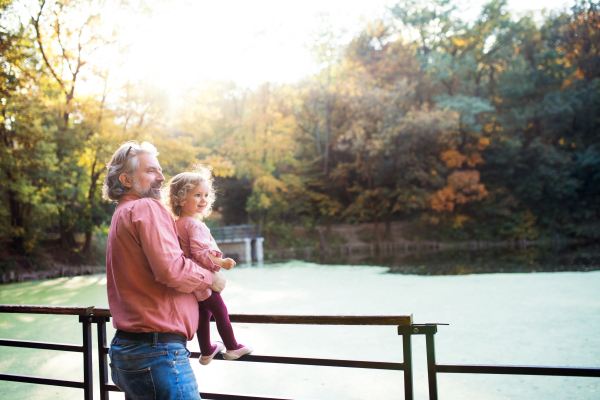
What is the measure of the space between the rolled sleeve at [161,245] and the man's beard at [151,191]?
106 millimetres

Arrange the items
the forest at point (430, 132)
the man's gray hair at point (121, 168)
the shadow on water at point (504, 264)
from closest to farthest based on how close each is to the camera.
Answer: the man's gray hair at point (121, 168) < the shadow on water at point (504, 264) < the forest at point (430, 132)

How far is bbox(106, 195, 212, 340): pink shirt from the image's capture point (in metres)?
1.35

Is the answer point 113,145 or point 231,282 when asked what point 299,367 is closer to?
point 231,282

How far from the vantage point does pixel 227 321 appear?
175 centimetres

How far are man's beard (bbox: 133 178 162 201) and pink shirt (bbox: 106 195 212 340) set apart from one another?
2.1 inches

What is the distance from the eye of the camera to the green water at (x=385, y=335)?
4191mm

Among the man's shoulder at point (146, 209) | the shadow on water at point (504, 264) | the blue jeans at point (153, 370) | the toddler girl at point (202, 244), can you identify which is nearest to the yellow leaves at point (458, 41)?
the shadow on water at point (504, 264)

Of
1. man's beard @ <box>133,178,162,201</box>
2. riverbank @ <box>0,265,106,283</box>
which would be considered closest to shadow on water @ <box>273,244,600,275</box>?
riverbank @ <box>0,265,106,283</box>

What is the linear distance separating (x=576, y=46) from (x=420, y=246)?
524 inches

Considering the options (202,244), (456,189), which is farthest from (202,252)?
(456,189)

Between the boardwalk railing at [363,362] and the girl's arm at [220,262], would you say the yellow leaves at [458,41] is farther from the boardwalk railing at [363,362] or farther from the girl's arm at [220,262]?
the girl's arm at [220,262]

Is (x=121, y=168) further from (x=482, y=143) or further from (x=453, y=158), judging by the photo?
(x=482, y=143)

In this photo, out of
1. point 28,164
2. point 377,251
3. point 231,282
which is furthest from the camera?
point 377,251

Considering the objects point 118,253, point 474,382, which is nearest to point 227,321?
point 118,253
